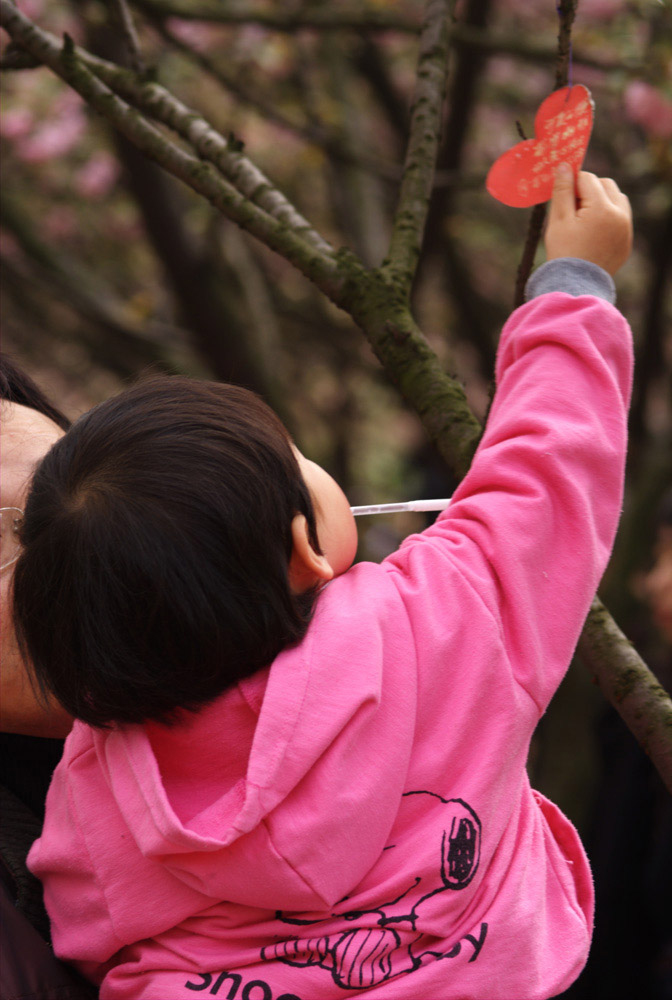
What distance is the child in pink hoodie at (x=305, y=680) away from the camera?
901 mm

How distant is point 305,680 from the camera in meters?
0.91

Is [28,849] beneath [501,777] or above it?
beneath

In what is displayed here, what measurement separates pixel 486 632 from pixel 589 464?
0.66 feet

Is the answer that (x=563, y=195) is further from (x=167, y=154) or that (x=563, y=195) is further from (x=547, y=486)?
(x=167, y=154)

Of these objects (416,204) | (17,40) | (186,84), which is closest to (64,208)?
(186,84)

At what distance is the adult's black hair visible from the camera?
1.32 meters

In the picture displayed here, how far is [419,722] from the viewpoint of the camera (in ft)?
3.10

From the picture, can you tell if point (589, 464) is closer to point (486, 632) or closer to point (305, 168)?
point (486, 632)

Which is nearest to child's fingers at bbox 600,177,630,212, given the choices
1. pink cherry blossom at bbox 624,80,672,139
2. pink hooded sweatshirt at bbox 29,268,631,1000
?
pink hooded sweatshirt at bbox 29,268,631,1000

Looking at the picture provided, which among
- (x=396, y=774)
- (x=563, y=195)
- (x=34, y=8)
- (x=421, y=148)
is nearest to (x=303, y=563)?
(x=396, y=774)

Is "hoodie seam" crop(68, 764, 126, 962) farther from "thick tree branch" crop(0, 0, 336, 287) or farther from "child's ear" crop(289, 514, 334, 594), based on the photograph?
"thick tree branch" crop(0, 0, 336, 287)

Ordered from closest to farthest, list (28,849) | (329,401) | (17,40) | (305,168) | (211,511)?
(211,511), (28,849), (17,40), (305,168), (329,401)

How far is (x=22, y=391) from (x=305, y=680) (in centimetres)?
68

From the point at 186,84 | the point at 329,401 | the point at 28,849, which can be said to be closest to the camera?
the point at 28,849
